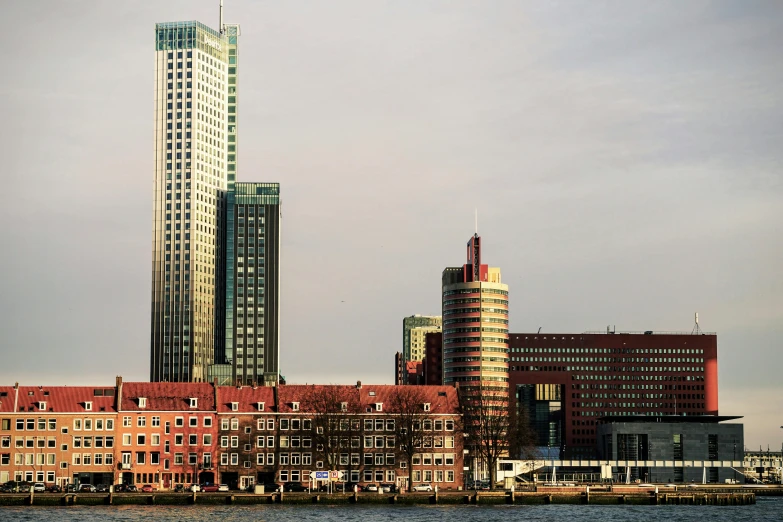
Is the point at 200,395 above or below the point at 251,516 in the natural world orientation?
above

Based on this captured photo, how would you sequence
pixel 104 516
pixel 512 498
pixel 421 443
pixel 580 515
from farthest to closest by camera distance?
pixel 421 443
pixel 512 498
pixel 580 515
pixel 104 516

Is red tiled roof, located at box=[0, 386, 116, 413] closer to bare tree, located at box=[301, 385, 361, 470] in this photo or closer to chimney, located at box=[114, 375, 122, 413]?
chimney, located at box=[114, 375, 122, 413]

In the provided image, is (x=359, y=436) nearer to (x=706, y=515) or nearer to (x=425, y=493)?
(x=425, y=493)

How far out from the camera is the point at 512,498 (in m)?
163

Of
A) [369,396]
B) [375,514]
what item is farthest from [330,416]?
[375,514]

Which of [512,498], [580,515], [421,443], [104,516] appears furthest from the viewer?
[421,443]

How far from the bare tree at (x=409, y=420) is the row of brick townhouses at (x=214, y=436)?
21 cm

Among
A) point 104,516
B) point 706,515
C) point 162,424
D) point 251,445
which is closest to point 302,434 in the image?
point 251,445

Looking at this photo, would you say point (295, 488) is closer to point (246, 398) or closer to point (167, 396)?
point (246, 398)

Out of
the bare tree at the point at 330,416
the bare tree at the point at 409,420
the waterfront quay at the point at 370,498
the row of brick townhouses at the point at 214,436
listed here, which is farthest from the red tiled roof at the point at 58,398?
the bare tree at the point at 409,420

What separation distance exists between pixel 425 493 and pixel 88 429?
168 ft

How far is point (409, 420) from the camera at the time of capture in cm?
17462

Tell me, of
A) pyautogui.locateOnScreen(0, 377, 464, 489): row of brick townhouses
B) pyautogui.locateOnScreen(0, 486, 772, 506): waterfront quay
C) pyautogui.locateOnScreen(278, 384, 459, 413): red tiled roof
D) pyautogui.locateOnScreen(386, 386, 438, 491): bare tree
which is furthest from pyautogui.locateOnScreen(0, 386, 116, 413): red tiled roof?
pyautogui.locateOnScreen(386, 386, 438, 491): bare tree

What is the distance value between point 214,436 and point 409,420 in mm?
29157
